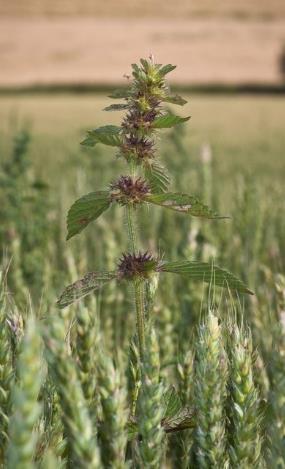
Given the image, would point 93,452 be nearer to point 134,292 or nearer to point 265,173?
point 134,292

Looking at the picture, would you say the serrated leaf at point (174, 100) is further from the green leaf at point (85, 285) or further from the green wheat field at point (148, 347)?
the green leaf at point (85, 285)

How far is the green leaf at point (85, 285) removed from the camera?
1.05 meters

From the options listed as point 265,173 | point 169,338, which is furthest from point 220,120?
point 169,338

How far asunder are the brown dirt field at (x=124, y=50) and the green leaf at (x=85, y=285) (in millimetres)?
22010

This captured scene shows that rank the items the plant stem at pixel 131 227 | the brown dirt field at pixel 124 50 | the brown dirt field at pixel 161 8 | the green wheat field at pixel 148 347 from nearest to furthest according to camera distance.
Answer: the green wheat field at pixel 148 347, the plant stem at pixel 131 227, the brown dirt field at pixel 124 50, the brown dirt field at pixel 161 8

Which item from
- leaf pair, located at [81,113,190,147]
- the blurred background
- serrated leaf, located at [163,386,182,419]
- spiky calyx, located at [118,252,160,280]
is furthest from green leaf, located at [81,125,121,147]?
the blurred background

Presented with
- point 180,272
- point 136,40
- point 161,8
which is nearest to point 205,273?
point 180,272

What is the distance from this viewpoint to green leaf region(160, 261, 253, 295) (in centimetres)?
105

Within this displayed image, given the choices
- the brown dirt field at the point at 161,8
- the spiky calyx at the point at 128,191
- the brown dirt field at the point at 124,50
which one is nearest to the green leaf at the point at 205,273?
the spiky calyx at the point at 128,191

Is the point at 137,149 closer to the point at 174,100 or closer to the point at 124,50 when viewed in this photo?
the point at 174,100

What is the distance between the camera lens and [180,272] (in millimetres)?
1076

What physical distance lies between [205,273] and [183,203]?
0.11m

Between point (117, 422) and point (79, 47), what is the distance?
23736 mm

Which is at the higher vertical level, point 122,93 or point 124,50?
point 124,50
